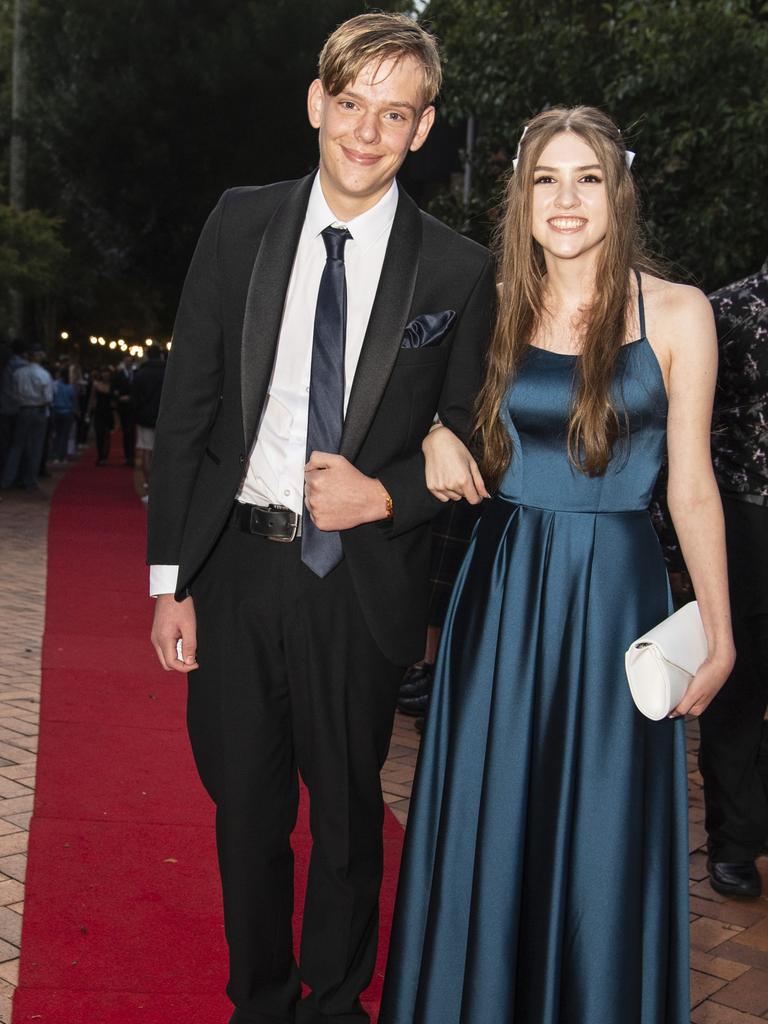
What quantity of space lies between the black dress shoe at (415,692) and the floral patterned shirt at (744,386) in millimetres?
2383

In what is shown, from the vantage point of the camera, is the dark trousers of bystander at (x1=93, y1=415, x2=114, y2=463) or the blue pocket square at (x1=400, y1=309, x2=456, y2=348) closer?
the blue pocket square at (x1=400, y1=309, x2=456, y2=348)

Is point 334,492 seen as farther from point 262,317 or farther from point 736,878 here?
point 736,878

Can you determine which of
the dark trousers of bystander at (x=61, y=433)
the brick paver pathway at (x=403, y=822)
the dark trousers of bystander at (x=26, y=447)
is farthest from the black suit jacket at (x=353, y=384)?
the dark trousers of bystander at (x=61, y=433)

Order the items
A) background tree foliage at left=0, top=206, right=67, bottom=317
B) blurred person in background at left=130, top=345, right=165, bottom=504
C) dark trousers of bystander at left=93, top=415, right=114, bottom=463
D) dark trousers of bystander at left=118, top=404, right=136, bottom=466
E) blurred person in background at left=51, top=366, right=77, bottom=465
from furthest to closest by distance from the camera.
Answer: dark trousers of bystander at left=93, top=415, right=114, bottom=463 → dark trousers of bystander at left=118, top=404, right=136, bottom=466 → blurred person in background at left=51, top=366, right=77, bottom=465 → background tree foliage at left=0, top=206, right=67, bottom=317 → blurred person in background at left=130, top=345, right=165, bottom=504

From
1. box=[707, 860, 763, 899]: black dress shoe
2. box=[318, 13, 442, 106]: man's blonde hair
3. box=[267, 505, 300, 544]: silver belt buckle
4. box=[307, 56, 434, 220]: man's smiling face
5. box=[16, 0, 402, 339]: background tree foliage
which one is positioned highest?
box=[16, 0, 402, 339]: background tree foliage

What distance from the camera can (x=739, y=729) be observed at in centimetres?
443

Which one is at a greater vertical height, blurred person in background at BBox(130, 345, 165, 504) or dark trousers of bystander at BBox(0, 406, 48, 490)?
blurred person in background at BBox(130, 345, 165, 504)

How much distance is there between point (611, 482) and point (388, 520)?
1.57 ft

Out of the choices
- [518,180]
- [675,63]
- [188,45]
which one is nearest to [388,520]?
[518,180]

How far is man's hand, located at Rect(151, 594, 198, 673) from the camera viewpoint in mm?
2898

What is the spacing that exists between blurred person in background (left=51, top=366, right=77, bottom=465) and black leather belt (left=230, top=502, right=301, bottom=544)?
61.9 ft

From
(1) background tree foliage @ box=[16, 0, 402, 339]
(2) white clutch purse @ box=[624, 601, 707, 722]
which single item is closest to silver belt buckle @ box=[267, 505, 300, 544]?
(2) white clutch purse @ box=[624, 601, 707, 722]

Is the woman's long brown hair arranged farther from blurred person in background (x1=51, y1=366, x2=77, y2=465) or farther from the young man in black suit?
blurred person in background (x1=51, y1=366, x2=77, y2=465)

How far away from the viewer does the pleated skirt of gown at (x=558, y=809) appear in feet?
8.66
